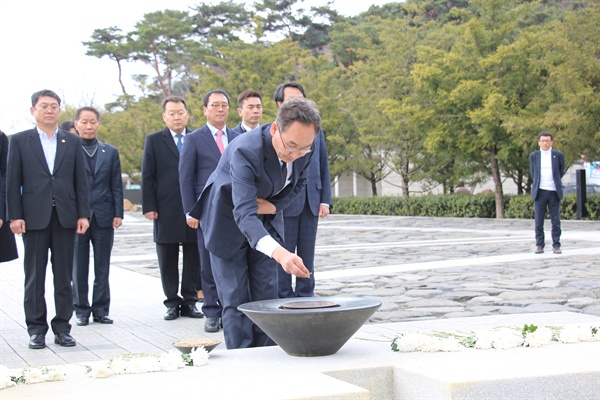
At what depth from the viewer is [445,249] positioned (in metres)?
12.9

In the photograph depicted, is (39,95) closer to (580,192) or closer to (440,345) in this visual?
(440,345)

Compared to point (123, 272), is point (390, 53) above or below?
above

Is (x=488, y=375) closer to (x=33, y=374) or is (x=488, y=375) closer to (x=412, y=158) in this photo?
(x=33, y=374)

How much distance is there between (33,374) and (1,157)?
128 inches

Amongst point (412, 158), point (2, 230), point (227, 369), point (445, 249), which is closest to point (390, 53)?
point (412, 158)

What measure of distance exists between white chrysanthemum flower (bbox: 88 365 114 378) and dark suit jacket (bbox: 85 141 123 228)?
11.7ft

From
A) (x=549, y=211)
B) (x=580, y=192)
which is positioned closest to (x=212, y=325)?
(x=549, y=211)

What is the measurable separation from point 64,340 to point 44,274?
21.1 inches

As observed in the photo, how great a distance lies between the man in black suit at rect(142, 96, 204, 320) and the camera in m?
7.20

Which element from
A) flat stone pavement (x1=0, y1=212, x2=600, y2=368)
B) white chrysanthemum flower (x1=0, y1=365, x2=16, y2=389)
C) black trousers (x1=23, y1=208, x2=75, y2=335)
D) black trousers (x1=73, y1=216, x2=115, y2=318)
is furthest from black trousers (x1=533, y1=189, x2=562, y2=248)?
white chrysanthemum flower (x1=0, y1=365, x2=16, y2=389)

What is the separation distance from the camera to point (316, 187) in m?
6.47

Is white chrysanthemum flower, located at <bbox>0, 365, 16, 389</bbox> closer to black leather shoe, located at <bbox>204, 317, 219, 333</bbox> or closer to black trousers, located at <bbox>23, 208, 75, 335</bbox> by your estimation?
black trousers, located at <bbox>23, 208, 75, 335</bbox>

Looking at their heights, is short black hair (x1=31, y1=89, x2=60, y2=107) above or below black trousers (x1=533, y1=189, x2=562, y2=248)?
above

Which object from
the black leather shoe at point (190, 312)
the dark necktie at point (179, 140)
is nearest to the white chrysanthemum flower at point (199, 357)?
the black leather shoe at point (190, 312)
